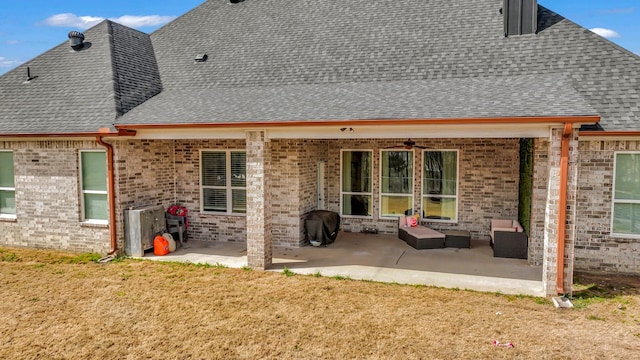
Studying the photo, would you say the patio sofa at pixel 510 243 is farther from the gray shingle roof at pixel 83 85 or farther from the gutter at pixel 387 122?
the gray shingle roof at pixel 83 85

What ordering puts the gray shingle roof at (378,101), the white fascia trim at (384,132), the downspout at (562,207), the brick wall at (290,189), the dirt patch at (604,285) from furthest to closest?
the brick wall at (290,189) → the gray shingle roof at (378,101) → the dirt patch at (604,285) → the white fascia trim at (384,132) → the downspout at (562,207)

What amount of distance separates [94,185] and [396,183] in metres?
7.87

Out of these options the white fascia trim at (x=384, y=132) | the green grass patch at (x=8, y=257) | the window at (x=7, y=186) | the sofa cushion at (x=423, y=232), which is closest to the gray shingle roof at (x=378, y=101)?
the white fascia trim at (x=384, y=132)

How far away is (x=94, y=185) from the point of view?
10789 mm

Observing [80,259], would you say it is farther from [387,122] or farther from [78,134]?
[387,122]

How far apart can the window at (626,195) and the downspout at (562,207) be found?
2.29 m

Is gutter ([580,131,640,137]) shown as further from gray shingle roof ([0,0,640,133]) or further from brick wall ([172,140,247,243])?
brick wall ([172,140,247,243])

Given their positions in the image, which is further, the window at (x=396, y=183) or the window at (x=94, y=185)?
the window at (x=396, y=183)

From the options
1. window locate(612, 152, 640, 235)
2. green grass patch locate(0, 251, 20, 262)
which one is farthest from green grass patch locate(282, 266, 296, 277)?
window locate(612, 152, 640, 235)

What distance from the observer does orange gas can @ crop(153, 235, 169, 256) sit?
34.7 feet

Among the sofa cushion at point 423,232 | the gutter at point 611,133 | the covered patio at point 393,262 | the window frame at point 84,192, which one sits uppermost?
the gutter at point 611,133

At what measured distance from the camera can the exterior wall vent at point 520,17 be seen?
440 inches

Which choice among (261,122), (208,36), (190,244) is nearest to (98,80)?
(208,36)

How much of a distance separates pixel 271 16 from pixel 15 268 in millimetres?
10061
